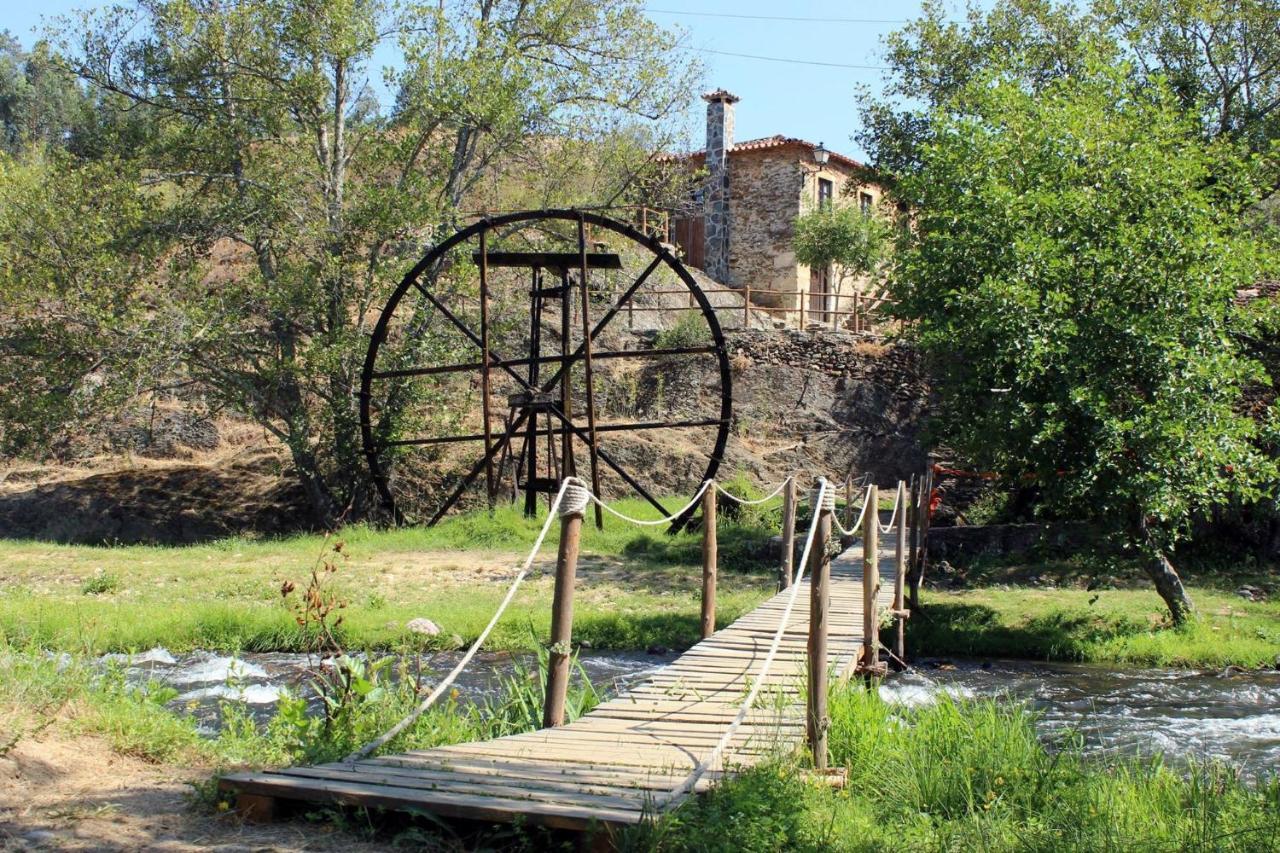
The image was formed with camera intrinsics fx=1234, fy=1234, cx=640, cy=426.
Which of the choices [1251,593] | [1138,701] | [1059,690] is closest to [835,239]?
[1251,593]

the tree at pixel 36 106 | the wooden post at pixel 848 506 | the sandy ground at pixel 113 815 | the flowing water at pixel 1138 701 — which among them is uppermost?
the tree at pixel 36 106

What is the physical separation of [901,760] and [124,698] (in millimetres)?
4154

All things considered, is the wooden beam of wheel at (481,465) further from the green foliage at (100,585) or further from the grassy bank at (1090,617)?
the grassy bank at (1090,617)

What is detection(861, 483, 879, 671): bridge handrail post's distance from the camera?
855cm

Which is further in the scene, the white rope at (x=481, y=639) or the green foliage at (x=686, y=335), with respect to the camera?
the green foliage at (x=686, y=335)

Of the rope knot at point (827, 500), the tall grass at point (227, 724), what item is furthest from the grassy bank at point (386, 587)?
the rope knot at point (827, 500)

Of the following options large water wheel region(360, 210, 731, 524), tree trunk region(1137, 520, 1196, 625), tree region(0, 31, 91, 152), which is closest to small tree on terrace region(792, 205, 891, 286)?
large water wheel region(360, 210, 731, 524)

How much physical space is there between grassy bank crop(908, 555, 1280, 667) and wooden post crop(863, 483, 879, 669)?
5054 mm

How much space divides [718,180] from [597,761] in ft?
103

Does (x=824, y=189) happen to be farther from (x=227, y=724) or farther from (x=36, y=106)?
(x=36, y=106)

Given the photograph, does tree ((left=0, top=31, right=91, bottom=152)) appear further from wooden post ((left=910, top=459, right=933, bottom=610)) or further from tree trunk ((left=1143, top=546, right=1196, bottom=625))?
tree trunk ((left=1143, top=546, right=1196, bottom=625))

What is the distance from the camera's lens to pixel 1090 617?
47.4ft

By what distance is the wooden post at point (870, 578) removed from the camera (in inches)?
336

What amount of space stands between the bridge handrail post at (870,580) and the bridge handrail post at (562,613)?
2.92m
